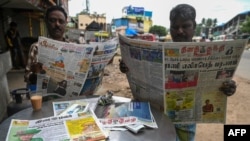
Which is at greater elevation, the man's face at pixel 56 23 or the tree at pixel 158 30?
Answer: the tree at pixel 158 30

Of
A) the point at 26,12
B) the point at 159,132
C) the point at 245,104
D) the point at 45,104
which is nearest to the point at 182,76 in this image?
the point at 159,132

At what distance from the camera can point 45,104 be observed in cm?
146

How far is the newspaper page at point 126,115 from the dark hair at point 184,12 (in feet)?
2.16

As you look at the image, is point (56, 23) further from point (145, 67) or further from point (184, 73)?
point (184, 73)

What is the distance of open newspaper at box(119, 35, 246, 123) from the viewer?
49.6 inches

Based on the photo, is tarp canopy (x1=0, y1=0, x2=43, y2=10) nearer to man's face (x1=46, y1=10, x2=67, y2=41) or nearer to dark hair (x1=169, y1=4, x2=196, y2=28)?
man's face (x1=46, y1=10, x2=67, y2=41)

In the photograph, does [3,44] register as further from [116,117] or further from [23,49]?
[116,117]

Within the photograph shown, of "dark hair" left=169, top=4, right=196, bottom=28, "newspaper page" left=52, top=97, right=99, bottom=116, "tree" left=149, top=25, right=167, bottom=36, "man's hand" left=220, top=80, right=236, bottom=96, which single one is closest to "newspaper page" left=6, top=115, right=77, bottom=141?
"newspaper page" left=52, top=97, right=99, bottom=116

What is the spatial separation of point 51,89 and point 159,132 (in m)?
0.90

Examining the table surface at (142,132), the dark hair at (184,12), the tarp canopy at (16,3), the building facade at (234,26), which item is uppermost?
the building facade at (234,26)

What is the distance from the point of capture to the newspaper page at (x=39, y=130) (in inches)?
38.6

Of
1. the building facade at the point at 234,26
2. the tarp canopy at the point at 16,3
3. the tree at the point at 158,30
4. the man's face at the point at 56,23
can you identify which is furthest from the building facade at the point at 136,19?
the man's face at the point at 56,23

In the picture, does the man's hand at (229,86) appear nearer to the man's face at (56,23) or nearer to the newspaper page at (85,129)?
the newspaper page at (85,129)

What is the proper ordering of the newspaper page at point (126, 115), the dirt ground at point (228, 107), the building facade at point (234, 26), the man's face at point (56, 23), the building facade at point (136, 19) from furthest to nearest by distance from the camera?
the building facade at point (234, 26) < the building facade at point (136, 19) < the dirt ground at point (228, 107) < the man's face at point (56, 23) < the newspaper page at point (126, 115)
